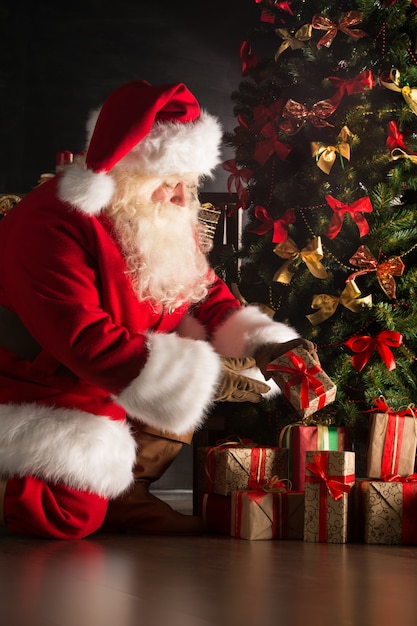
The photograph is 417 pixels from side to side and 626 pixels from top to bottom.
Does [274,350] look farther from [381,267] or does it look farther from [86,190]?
[86,190]

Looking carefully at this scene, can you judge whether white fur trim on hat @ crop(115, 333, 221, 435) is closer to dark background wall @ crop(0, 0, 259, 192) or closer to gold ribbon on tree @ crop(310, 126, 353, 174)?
gold ribbon on tree @ crop(310, 126, 353, 174)

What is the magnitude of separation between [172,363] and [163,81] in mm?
4319

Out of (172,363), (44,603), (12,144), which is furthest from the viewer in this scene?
(12,144)

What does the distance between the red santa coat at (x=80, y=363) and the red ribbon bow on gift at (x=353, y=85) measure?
909 mm

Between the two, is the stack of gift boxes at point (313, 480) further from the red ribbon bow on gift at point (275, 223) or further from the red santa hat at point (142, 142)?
the red santa hat at point (142, 142)

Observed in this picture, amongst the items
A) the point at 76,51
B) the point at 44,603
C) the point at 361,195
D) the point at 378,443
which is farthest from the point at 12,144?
the point at 44,603

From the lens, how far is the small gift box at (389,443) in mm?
2885

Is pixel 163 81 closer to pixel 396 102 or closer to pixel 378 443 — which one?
pixel 396 102

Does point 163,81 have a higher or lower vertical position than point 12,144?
higher

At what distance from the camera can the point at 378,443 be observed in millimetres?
2885

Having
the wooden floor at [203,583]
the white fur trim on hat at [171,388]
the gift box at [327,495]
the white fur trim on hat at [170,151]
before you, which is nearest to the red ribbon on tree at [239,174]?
the white fur trim on hat at [170,151]

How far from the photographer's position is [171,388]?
8.51ft

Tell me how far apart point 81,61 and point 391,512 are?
4750mm

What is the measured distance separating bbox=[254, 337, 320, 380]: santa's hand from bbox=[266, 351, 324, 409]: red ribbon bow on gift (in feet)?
0.12
